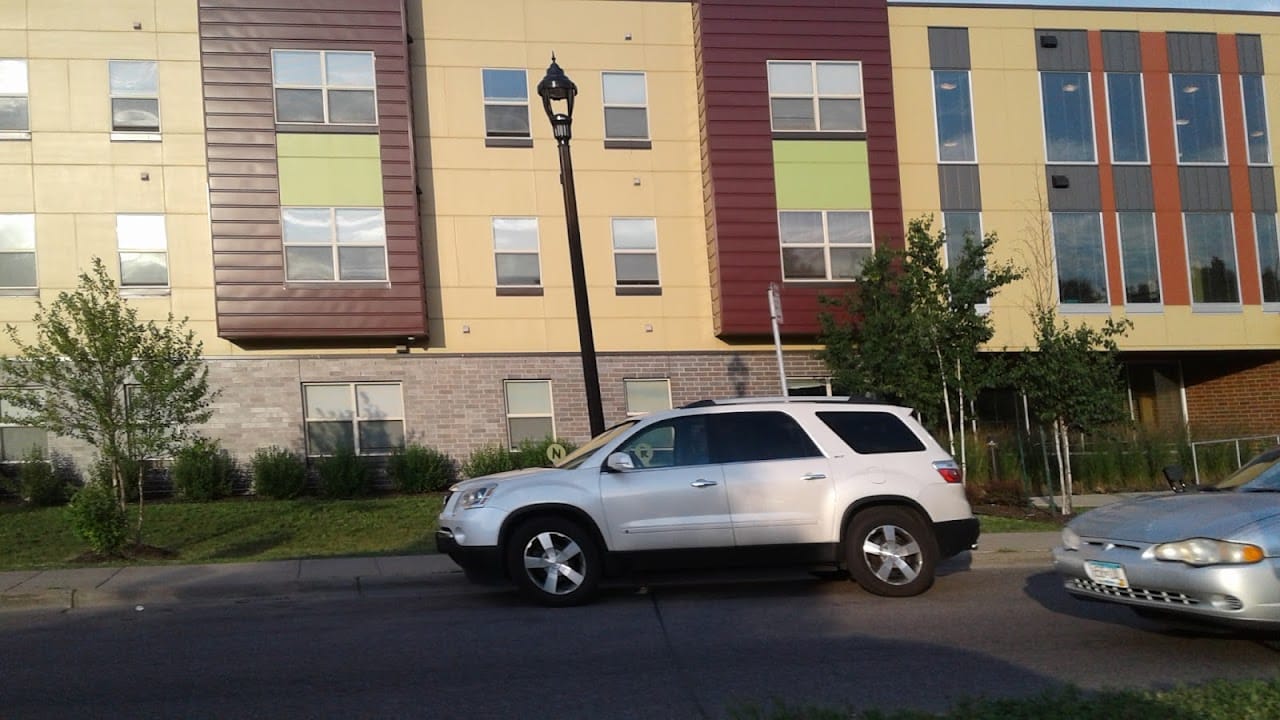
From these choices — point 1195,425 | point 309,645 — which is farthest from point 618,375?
point 309,645

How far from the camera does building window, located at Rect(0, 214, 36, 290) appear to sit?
65.5 feet

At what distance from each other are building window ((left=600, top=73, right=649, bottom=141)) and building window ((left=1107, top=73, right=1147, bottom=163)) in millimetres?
9623

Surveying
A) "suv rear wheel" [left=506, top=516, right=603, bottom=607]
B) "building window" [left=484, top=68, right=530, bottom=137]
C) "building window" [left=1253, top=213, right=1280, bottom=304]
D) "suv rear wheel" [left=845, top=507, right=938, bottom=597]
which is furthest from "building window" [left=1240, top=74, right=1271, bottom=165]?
"suv rear wheel" [left=506, top=516, right=603, bottom=607]

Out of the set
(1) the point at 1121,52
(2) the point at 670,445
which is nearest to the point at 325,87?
(2) the point at 670,445

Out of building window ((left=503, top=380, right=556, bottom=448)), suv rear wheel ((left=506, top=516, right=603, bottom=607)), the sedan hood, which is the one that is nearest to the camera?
the sedan hood

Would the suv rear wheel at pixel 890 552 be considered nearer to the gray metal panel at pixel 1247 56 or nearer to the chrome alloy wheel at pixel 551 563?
the chrome alloy wheel at pixel 551 563

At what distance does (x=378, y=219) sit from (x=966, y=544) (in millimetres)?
13240

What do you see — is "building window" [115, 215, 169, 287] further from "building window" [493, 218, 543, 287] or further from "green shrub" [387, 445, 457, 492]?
"building window" [493, 218, 543, 287]

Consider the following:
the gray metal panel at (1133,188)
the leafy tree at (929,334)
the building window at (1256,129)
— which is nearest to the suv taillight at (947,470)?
the leafy tree at (929,334)

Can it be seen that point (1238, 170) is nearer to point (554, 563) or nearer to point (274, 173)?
point (274, 173)

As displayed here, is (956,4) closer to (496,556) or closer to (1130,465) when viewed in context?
(1130,465)

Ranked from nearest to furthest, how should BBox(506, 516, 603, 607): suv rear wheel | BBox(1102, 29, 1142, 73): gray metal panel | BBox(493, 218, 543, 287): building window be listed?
BBox(506, 516, 603, 607): suv rear wheel, BBox(493, 218, 543, 287): building window, BBox(1102, 29, 1142, 73): gray metal panel

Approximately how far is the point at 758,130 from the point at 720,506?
1316 cm

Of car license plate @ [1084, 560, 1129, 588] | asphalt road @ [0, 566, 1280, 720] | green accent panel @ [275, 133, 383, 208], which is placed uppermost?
green accent panel @ [275, 133, 383, 208]
